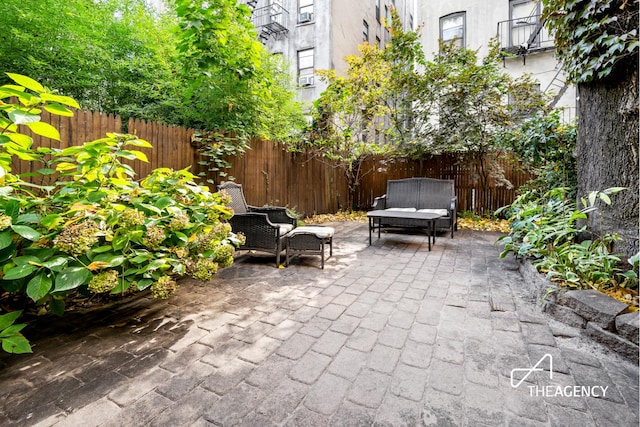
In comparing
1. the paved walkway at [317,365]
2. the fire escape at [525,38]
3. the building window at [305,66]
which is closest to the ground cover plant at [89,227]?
the paved walkway at [317,365]

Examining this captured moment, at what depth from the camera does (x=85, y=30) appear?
560 centimetres

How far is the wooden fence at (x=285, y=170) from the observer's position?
3352mm

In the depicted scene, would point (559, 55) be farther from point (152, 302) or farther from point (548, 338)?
point (152, 302)

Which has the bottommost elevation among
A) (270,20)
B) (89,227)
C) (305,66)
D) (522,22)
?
(89,227)

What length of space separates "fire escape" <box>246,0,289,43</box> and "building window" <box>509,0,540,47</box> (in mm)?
9169

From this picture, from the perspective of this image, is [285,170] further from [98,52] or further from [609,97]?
[609,97]

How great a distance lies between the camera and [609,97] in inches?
99.8

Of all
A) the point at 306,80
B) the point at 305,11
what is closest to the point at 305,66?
the point at 306,80

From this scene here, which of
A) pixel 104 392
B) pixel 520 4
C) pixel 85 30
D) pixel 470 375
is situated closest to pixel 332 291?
pixel 470 375

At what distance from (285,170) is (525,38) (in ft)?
35.5

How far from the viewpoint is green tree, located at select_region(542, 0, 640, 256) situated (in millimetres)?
2342

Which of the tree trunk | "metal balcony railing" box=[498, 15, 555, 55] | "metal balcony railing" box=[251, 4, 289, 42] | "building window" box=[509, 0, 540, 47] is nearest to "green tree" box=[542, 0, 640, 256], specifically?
the tree trunk

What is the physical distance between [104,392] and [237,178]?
4.29m

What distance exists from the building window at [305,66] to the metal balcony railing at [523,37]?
7413 millimetres
